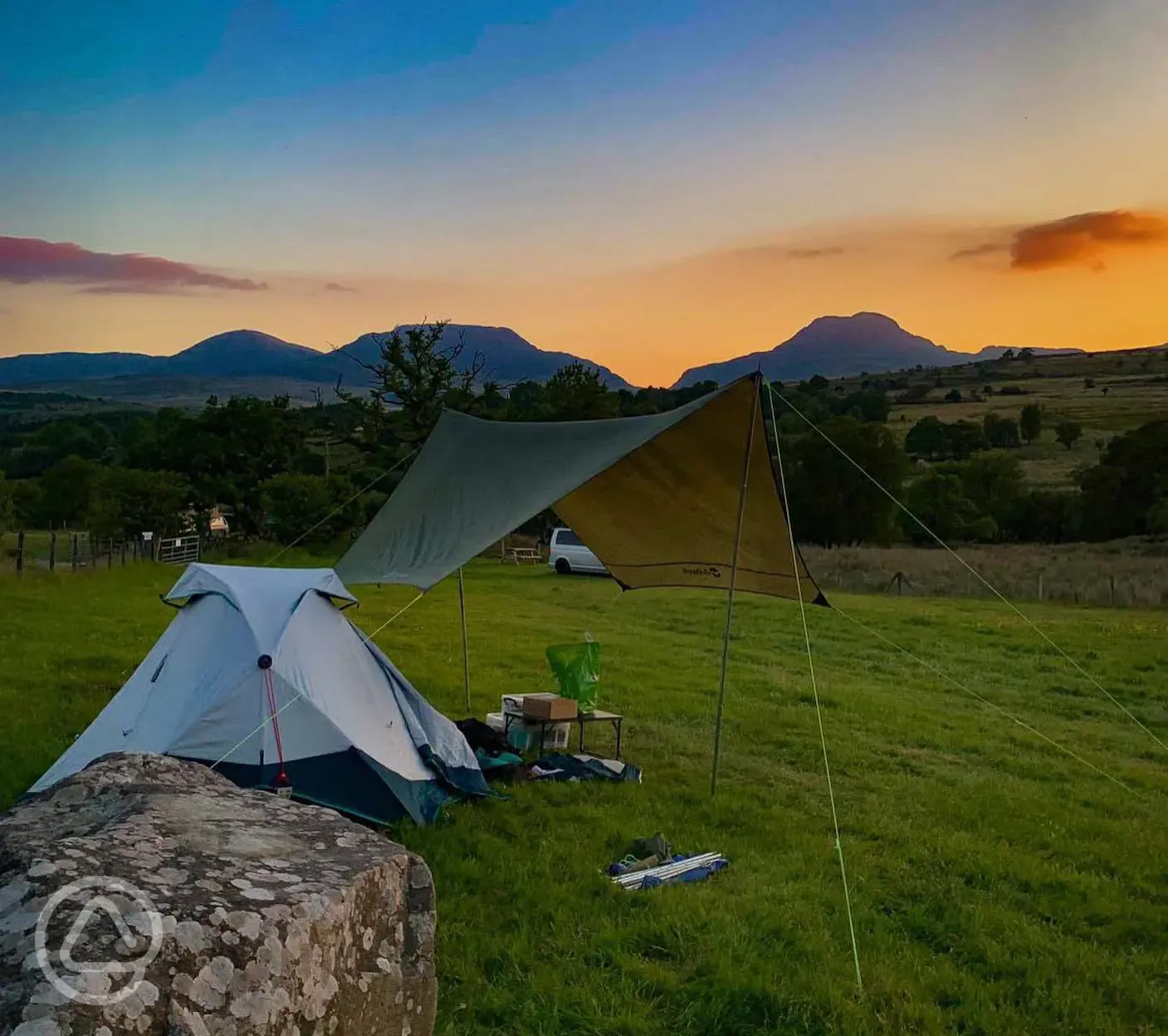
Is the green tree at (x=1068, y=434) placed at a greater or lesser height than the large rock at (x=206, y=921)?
greater

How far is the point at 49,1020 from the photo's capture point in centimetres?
183

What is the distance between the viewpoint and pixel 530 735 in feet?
25.5

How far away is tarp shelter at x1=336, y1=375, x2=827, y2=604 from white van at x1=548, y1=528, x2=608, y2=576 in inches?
579

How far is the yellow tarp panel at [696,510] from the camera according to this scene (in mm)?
7328

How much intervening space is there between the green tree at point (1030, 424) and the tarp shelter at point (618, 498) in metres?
49.4

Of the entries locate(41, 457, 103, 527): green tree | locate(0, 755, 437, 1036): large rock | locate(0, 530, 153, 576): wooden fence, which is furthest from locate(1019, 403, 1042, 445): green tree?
locate(0, 755, 437, 1036): large rock

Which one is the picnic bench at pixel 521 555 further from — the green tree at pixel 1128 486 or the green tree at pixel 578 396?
the green tree at pixel 1128 486

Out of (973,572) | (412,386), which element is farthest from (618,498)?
(412,386)

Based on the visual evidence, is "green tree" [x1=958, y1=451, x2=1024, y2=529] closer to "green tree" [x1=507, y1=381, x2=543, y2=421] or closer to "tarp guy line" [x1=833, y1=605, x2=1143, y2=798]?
"green tree" [x1=507, y1=381, x2=543, y2=421]

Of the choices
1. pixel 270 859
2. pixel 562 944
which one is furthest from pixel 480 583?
pixel 270 859

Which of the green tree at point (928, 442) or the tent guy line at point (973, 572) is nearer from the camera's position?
the tent guy line at point (973, 572)

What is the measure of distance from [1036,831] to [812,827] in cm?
142

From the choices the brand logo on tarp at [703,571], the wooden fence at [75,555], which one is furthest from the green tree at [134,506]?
the brand logo on tarp at [703,571]

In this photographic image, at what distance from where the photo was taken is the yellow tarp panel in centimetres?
733
